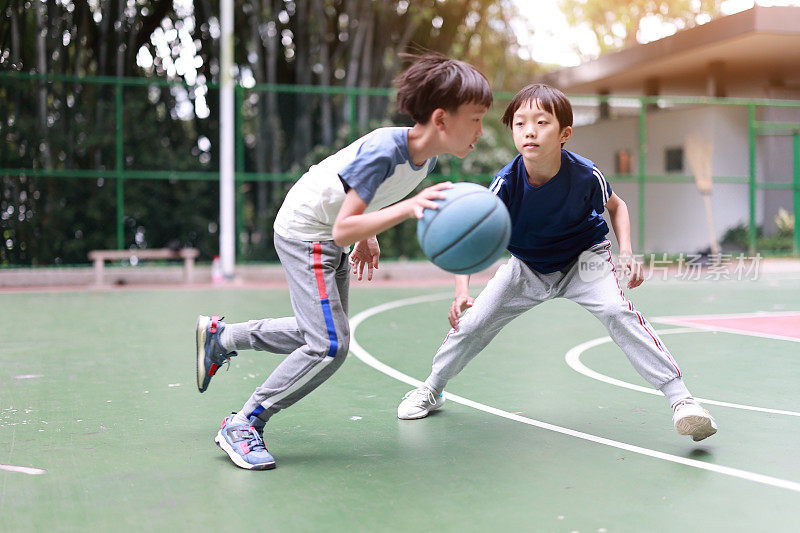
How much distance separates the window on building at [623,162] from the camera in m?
20.2

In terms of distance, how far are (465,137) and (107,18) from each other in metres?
13.3

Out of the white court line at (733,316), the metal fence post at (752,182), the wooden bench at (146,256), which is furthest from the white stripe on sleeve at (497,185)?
the metal fence post at (752,182)

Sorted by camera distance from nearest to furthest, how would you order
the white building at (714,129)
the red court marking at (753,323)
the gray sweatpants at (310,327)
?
the gray sweatpants at (310,327), the red court marking at (753,323), the white building at (714,129)

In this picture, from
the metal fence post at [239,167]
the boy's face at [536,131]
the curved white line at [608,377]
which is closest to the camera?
the boy's face at [536,131]

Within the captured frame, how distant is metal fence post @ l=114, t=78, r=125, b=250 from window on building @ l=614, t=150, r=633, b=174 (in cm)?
1169

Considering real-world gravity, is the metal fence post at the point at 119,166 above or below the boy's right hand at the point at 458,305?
above

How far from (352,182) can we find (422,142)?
357mm

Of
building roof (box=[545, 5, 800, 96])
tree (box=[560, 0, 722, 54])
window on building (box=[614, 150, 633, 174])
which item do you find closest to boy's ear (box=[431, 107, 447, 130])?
building roof (box=[545, 5, 800, 96])

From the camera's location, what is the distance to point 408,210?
3209 millimetres

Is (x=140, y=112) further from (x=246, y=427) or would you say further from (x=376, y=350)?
(x=246, y=427)

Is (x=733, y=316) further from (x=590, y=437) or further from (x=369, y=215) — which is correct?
(x=369, y=215)

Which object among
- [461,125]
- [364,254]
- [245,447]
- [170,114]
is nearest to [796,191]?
[170,114]

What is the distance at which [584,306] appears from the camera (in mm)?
4078

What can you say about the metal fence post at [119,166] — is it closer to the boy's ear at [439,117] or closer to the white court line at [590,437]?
the white court line at [590,437]
